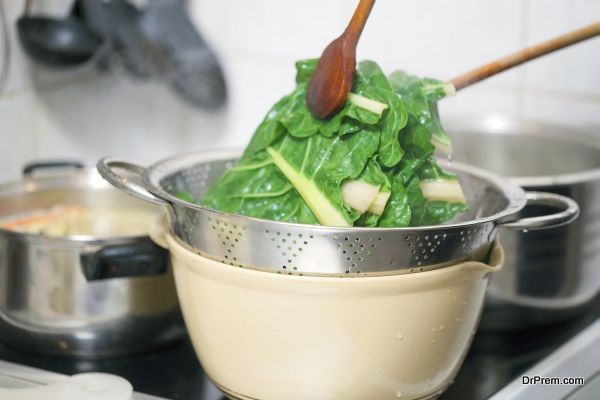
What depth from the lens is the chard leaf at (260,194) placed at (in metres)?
0.84

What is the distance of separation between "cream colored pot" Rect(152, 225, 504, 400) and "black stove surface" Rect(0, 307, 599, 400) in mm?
117

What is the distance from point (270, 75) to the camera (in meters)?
1.44

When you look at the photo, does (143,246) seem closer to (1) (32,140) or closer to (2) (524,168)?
(2) (524,168)

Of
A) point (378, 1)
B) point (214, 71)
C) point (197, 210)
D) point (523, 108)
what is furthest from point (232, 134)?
point (197, 210)

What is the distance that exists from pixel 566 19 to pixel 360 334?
669 mm

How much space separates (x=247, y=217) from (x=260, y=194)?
0.11m

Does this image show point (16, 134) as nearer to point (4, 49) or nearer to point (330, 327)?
point (4, 49)

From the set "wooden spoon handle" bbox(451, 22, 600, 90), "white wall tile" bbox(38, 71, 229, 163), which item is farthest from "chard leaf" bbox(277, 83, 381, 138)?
"white wall tile" bbox(38, 71, 229, 163)

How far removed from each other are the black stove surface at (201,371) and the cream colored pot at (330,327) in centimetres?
12

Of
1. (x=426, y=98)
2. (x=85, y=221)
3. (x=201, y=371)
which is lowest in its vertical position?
(x=201, y=371)

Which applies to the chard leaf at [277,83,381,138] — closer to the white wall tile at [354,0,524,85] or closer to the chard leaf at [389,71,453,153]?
the chard leaf at [389,71,453,153]

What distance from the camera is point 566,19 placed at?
121cm

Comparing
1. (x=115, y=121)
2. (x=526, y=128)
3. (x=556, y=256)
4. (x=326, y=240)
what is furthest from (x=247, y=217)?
(x=115, y=121)

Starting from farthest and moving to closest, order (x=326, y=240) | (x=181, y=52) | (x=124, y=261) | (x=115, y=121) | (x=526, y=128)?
(x=115, y=121) → (x=181, y=52) → (x=526, y=128) → (x=124, y=261) → (x=326, y=240)
